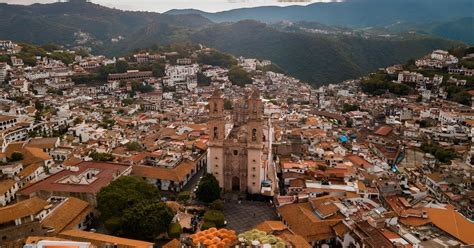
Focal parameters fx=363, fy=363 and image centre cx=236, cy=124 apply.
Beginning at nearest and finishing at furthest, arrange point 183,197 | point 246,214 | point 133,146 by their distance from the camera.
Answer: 1. point 246,214
2. point 183,197
3. point 133,146

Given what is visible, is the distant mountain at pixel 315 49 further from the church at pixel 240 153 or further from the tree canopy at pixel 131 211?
the tree canopy at pixel 131 211

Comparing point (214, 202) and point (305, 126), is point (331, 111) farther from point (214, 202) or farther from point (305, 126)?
point (214, 202)

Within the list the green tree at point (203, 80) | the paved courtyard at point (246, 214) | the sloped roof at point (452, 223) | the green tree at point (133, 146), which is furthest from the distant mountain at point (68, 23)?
the sloped roof at point (452, 223)

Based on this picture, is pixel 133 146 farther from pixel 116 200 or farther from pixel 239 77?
pixel 239 77

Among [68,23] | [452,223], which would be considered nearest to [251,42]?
[68,23]

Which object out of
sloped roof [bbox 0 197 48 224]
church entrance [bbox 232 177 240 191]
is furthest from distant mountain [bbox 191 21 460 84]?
sloped roof [bbox 0 197 48 224]

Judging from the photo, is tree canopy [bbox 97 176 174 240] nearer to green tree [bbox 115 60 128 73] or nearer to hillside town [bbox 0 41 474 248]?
hillside town [bbox 0 41 474 248]

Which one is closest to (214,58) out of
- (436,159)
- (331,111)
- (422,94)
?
(331,111)
